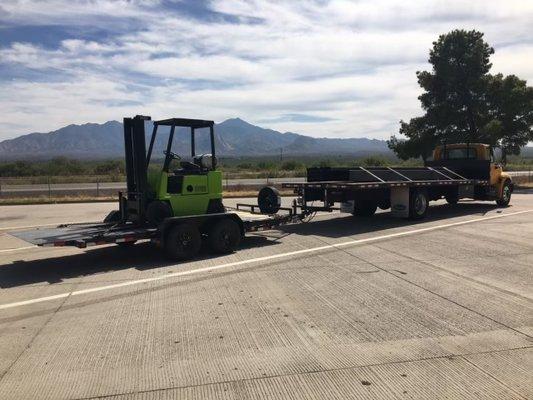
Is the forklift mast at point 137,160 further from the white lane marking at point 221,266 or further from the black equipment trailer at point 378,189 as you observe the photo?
the black equipment trailer at point 378,189

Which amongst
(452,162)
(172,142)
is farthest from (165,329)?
(452,162)

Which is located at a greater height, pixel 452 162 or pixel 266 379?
pixel 452 162

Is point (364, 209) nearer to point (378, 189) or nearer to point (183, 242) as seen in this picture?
point (378, 189)

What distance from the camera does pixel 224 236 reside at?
31.5 feet

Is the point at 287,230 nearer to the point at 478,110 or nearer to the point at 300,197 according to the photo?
the point at 300,197

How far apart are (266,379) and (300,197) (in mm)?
9410

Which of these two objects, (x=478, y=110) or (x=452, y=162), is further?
(x=478, y=110)

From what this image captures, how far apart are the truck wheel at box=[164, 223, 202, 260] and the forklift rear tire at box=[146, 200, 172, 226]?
44cm

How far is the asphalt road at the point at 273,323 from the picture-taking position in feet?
13.7

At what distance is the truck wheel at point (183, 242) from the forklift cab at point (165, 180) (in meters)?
0.43

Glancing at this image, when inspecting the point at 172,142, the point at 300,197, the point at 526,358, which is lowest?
the point at 526,358

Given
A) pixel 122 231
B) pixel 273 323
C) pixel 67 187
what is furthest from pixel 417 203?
pixel 67 187

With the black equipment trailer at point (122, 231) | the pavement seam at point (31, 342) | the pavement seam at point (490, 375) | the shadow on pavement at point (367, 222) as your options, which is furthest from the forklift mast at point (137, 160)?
the pavement seam at point (490, 375)

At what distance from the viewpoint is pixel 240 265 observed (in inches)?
340
